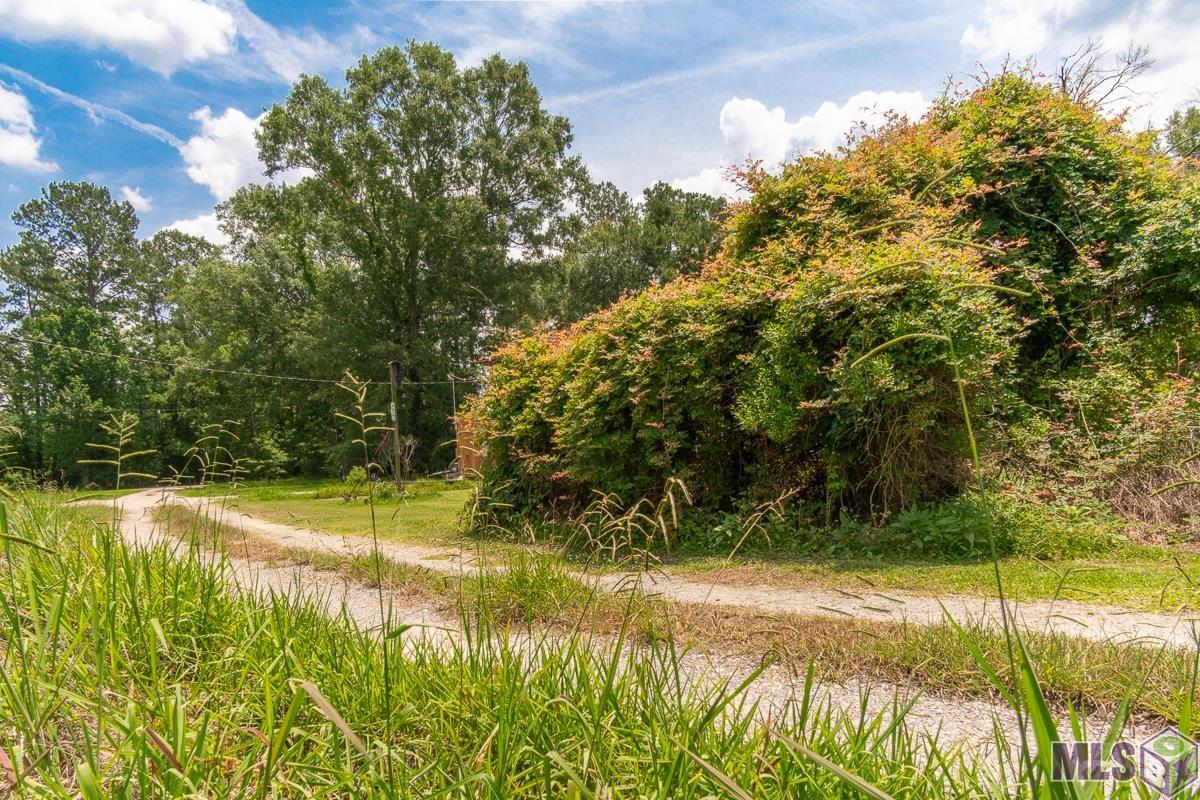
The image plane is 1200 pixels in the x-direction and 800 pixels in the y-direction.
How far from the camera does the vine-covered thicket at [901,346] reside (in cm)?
592

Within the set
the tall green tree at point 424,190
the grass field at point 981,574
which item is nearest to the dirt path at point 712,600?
the grass field at point 981,574

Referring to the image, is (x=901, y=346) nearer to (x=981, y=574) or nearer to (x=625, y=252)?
(x=981, y=574)

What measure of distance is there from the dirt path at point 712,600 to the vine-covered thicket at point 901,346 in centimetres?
219

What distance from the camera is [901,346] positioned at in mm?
5793

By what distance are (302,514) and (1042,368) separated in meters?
13.1

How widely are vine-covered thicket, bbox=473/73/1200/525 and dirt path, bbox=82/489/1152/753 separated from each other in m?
2.19

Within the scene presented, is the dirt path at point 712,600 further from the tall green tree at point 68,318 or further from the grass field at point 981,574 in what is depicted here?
the tall green tree at point 68,318

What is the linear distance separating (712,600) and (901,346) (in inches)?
134

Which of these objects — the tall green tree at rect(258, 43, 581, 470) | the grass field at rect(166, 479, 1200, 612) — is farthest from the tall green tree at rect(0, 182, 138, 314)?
the grass field at rect(166, 479, 1200, 612)

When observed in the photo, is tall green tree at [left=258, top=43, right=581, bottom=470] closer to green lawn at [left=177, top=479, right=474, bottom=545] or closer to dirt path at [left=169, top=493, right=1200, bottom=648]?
green lawn at [left=177, top=479, right=474, bottom=545]

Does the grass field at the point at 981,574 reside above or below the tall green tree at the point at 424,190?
below

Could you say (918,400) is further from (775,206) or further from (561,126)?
(561,126)

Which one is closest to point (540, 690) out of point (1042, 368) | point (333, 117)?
point (1042, 368)

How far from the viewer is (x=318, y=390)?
88.3 feet
